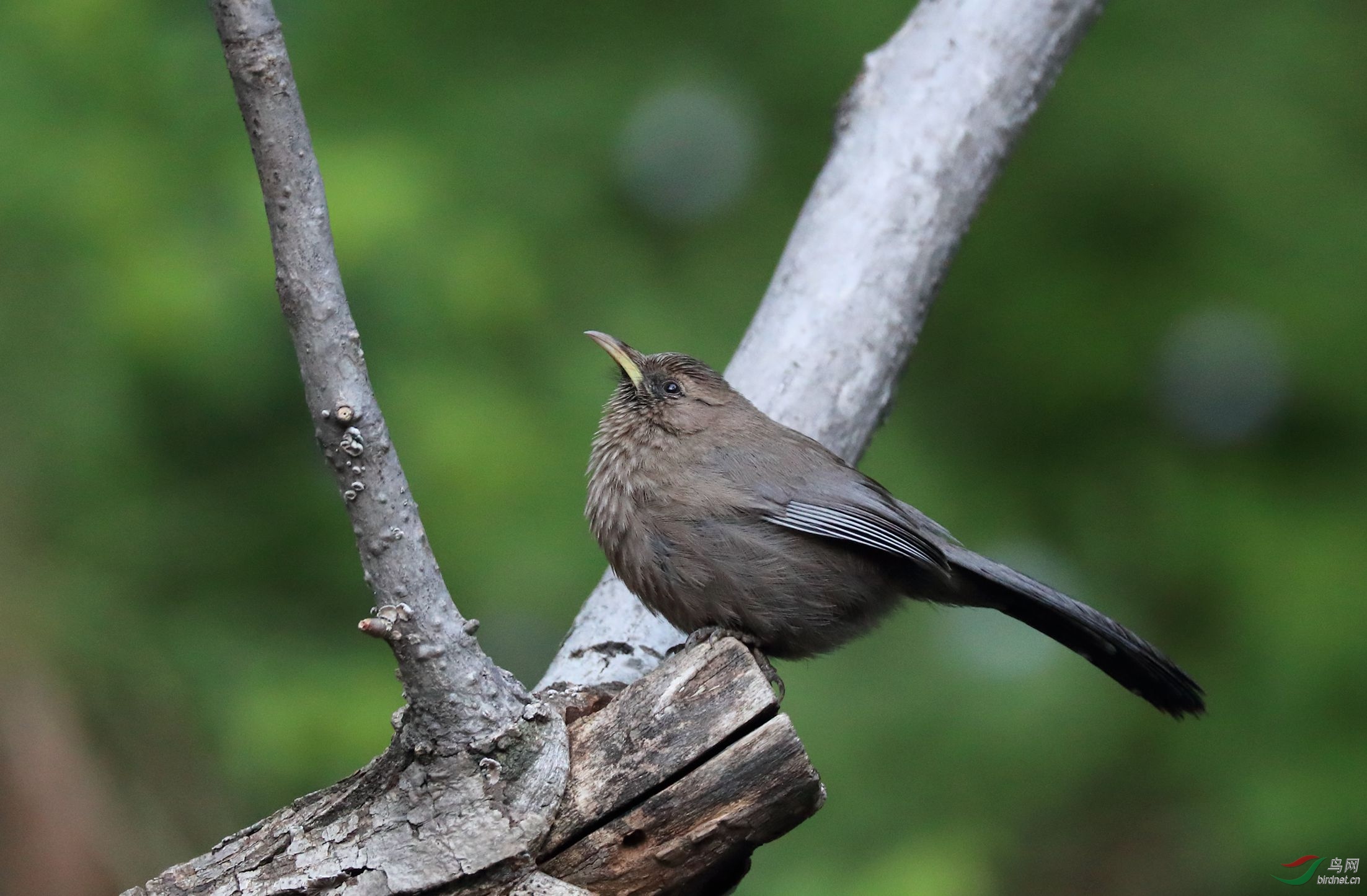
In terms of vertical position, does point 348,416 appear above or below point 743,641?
above

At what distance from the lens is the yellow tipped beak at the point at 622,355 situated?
13.2ft

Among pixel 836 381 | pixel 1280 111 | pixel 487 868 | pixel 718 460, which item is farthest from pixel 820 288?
pixel 1280 111

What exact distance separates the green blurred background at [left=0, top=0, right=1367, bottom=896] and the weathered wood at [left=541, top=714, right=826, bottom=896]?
4.06 ft

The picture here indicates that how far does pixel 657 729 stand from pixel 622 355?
5.69ft

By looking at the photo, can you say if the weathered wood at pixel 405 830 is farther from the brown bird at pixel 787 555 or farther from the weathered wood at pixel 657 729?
the brown bird at pixel 787 555

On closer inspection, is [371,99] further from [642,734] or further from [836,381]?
[642,734]

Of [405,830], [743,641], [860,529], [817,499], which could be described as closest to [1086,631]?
[860,529]

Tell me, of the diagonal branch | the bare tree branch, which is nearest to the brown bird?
the bare tree branch

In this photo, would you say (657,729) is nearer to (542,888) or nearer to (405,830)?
(542,888)

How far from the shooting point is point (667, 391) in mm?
3953

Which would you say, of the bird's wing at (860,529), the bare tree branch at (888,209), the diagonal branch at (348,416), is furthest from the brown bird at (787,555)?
the diagonal branch at (348,416)

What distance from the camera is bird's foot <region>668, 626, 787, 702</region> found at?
325cm

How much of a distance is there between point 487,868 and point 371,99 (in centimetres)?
367

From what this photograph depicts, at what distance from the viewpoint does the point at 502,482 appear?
4.60 metres
